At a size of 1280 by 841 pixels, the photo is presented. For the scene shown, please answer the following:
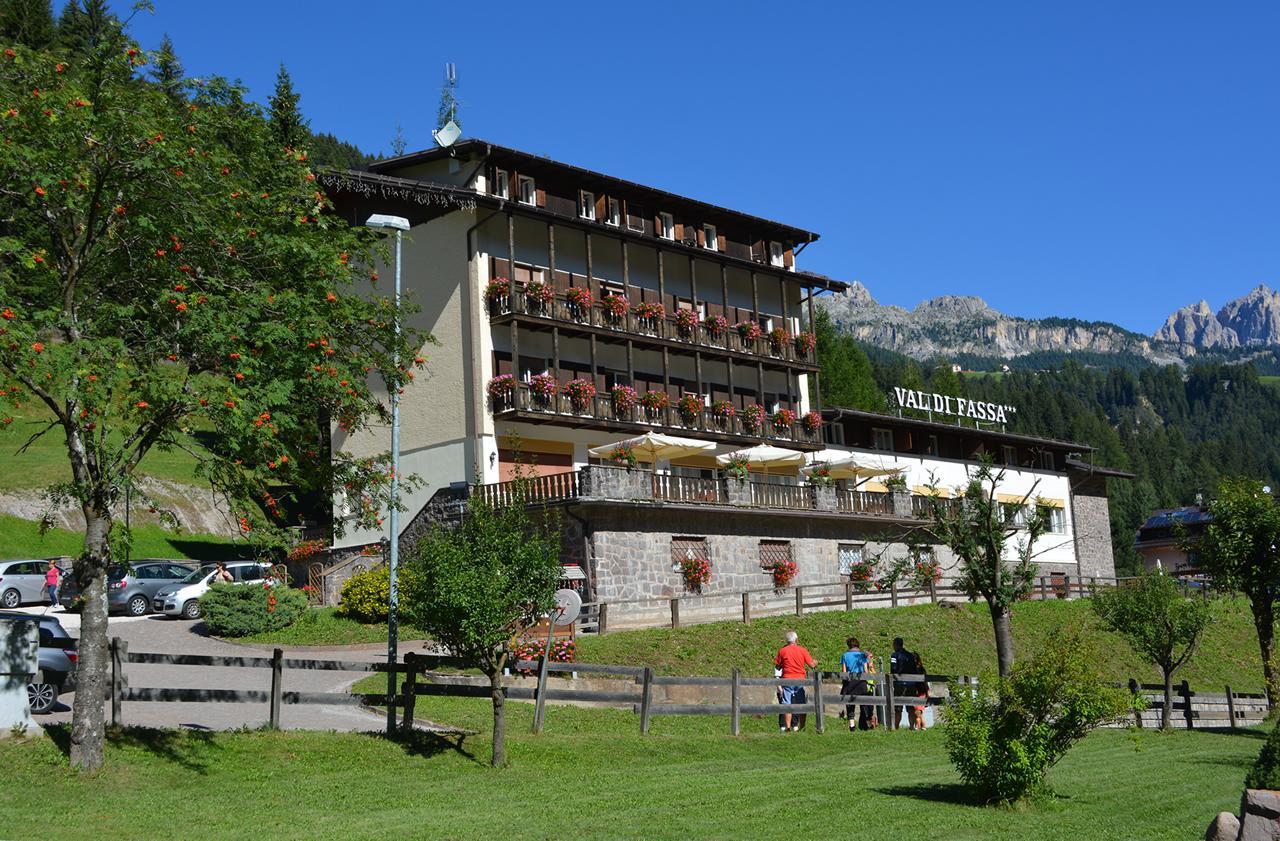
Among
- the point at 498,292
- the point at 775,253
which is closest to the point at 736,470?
the point at 498,292

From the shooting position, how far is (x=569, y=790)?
48.1ft

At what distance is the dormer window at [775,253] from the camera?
48719 mm

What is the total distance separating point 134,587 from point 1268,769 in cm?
3056

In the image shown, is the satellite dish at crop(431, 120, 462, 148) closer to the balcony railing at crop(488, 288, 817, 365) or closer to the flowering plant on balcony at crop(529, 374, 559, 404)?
the balcony railing at crop(488, 288, 817, 365)

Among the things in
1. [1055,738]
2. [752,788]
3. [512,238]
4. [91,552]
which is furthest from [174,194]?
[512,238]

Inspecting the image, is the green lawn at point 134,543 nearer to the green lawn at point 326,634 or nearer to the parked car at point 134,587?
the parked car at point 134,587

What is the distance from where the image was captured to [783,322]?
48875 mm

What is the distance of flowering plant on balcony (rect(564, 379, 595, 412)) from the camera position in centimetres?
3797

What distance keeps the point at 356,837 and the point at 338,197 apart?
3075cm

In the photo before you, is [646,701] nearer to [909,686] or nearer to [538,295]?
[909,686]

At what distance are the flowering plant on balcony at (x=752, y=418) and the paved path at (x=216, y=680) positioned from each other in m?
18.6

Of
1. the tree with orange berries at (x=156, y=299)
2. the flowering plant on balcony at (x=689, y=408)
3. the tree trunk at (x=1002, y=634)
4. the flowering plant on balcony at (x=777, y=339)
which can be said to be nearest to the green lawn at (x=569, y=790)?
the tree with orange berries at (x=156, y=299)

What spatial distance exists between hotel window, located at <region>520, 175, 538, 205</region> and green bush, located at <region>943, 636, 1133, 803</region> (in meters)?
29.2

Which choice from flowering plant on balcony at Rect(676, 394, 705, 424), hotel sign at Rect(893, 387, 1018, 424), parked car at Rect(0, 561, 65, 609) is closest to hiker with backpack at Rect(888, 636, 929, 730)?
flowering plant on balcony at Rect(676, 394, 705, 424)
